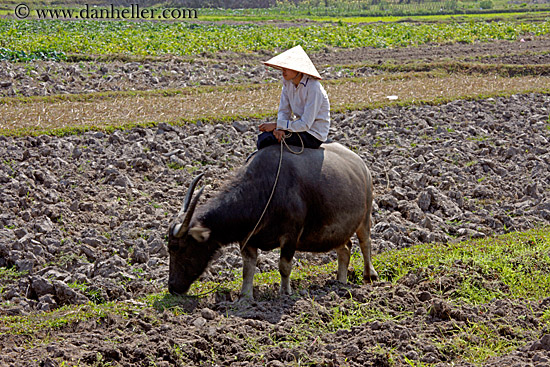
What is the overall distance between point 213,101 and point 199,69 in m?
4.56

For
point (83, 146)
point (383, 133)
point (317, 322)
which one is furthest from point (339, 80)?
point (317, 322)

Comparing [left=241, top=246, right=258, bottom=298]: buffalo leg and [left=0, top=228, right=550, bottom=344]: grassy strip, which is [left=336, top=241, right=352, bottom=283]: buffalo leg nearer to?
[left=0, top=228, right=550, bottom=344]: grassy strip

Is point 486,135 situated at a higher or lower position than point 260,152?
lower

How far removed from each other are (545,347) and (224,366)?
7.82 feet

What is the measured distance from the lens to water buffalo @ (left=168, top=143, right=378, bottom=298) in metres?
6.09

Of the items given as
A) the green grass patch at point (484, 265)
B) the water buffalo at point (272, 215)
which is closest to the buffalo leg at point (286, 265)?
the water buffalo at point (272, 215)

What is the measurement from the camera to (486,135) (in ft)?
41.6

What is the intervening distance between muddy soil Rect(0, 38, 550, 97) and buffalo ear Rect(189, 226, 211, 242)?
11.2 meters

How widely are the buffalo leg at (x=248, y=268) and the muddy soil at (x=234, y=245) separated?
15 cm

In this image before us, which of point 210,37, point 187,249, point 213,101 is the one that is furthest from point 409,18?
point 187,249

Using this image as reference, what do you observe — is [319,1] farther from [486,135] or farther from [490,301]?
[490,301]

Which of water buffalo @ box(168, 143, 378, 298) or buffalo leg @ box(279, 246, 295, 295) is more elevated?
→ water buffalo @ box(168, 143, 378, 298)

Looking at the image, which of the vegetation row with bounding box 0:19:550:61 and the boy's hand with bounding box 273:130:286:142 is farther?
the vegetation row with bounding box 0:19:550:61

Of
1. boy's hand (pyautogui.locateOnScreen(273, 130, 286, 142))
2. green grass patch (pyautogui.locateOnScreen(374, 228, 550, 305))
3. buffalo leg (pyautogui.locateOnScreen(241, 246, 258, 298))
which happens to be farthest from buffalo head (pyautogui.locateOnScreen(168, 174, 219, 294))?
green grass patch (pyautogui.locateOnScreen(374, 228, 550, 305))
